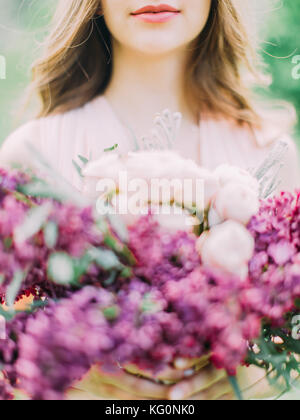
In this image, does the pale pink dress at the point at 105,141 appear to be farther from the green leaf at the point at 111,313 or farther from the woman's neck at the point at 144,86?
the green leaf at the point at 111,313

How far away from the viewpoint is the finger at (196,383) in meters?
0.93

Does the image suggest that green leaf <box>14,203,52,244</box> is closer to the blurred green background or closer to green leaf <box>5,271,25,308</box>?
green leaf <box>5,271,25,308</box>

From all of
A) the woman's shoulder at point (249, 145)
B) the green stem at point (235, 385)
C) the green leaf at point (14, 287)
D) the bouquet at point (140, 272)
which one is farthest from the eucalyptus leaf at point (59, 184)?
the green stem at point (235, 385)

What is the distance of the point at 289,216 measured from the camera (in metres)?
0.86

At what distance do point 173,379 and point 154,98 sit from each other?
0.50m

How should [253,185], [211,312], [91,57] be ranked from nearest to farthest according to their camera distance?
[211,312]
[253,185]
[91,57]

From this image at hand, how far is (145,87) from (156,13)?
0.13 m

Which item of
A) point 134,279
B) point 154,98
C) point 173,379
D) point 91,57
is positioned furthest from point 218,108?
point 173,379

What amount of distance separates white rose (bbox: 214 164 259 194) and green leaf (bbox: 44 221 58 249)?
27 centimetres

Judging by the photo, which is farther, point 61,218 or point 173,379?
point 173,379

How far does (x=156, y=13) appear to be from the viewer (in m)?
0.97

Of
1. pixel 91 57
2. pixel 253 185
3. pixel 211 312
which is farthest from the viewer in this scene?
pixel 91 57

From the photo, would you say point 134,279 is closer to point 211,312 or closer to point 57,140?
point 211,312

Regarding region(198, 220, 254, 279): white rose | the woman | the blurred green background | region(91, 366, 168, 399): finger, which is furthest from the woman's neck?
region(91, 366, 168, 399): finger
